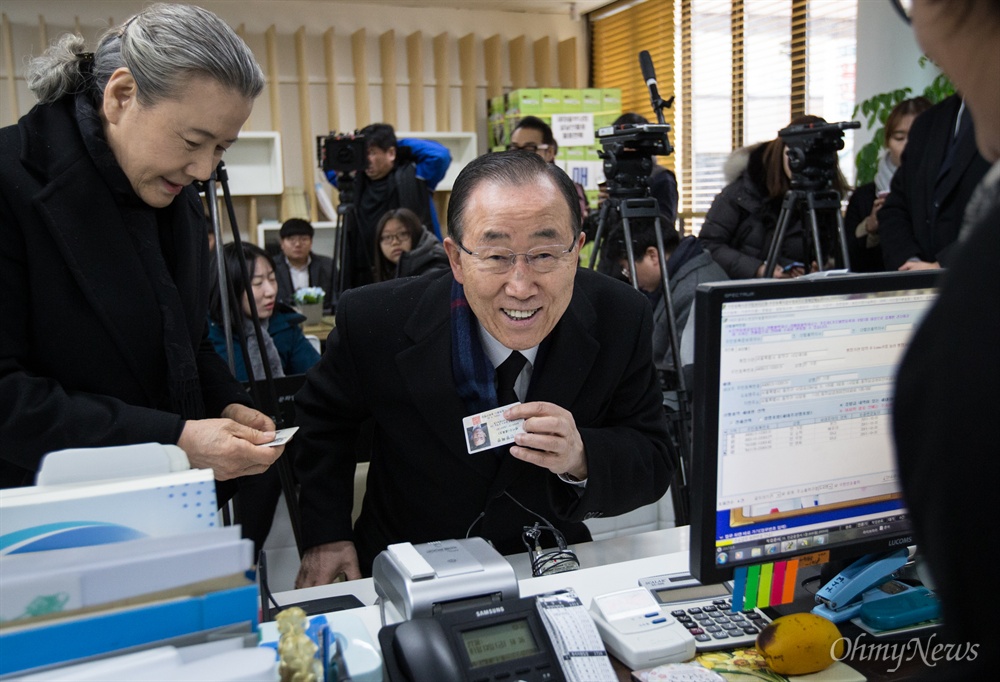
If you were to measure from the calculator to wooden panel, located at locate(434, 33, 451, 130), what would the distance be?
7016 millimetres

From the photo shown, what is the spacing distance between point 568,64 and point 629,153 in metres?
5.93

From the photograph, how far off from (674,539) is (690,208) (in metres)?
6.36

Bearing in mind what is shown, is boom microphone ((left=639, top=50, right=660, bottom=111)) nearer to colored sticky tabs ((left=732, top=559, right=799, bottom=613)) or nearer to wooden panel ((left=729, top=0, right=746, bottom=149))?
colored sticky tabs ((left=732, top=559, right=799, bottom=613))

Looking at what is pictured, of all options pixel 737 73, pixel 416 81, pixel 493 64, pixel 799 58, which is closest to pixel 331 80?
pixel 416 81

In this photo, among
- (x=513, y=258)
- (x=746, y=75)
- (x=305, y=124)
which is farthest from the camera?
(x=305, y=124)

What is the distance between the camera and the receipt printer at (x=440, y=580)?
970 mm

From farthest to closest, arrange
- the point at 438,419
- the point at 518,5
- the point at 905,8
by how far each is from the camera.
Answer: the point at 518,5
the point at 438,419
the point at 905,8

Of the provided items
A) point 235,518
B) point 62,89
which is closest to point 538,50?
point 235,518

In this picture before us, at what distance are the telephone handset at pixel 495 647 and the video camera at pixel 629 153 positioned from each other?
214 centimetres

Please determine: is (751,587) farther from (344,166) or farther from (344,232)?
(344,166)

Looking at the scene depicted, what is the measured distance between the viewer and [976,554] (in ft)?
1.62

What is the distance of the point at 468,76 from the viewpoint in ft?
26.5

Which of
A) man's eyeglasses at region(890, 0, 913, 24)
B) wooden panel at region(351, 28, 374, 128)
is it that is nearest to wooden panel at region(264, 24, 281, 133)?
wooden panel at region(351, 28, 374, 128)

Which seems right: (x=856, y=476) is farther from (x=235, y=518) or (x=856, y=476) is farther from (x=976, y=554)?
(x=235, y=518)
